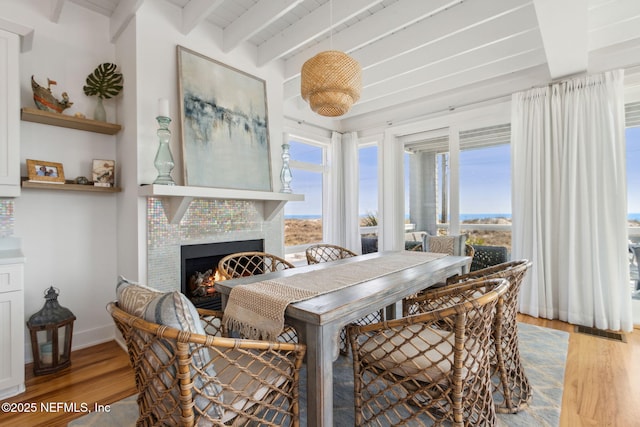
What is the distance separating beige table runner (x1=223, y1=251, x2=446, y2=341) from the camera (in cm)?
126

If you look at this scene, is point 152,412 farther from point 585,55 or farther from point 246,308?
point 585,55

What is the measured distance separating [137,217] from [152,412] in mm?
1714

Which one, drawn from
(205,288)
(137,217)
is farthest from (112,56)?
(205,288)

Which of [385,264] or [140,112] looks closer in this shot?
[385,264]

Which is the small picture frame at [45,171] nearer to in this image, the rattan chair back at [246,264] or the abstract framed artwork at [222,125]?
the abstract framed artwork at [222,125]

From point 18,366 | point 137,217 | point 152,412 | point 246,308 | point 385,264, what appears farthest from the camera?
point 137,217

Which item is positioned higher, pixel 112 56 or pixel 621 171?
pixel 112 56

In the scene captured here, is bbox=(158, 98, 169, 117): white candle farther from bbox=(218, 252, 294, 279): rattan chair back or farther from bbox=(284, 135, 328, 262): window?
bbox=(284, 135, 328, 262): window

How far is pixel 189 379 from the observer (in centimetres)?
87

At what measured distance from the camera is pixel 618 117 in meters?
2.74

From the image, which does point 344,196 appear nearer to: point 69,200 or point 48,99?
point 69,200

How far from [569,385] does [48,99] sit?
4027 millimetres

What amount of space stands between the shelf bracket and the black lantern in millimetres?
900

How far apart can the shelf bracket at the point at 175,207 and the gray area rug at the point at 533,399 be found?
1.26 meters
